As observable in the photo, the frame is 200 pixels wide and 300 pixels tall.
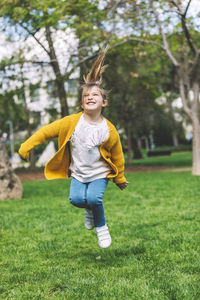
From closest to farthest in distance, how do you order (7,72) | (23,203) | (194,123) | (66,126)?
1. (66,126)
2. (23,203)
3. (7,72)
4. (194,123)

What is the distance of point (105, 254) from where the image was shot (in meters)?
5.00

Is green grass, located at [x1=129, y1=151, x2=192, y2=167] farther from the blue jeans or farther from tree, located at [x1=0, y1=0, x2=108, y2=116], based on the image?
the blue jeans

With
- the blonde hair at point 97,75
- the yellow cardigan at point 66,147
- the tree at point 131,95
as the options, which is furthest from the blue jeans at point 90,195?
the tree at point 131,95

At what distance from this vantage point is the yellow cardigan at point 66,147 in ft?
Result: 14.1

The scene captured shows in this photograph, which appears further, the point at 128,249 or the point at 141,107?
the point at 141,107

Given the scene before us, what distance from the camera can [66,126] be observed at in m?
4.40

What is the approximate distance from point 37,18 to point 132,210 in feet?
29.6

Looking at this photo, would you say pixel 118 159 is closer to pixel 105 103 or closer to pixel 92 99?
pixel 105 103

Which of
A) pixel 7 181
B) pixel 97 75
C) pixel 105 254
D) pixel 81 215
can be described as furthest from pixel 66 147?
pixel 7 181

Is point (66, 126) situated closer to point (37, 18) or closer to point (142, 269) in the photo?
point (142, 269)

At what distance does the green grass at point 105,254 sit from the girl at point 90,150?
1.76ft

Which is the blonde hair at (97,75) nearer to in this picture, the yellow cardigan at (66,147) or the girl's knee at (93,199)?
the yellow cardigan at (66,147)

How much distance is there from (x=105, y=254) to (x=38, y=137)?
182 centimetres

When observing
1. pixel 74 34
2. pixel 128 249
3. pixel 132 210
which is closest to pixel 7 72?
pixel 74 34
